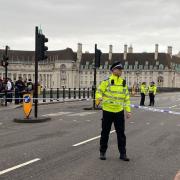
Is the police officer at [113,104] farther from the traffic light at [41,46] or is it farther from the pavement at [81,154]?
the traffic light at [41,46]

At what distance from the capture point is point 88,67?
6993 inches

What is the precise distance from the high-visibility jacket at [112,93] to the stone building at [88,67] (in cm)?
15799

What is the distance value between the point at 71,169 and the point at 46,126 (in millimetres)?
7256

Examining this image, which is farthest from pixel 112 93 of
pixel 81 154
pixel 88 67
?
pixel 88 67

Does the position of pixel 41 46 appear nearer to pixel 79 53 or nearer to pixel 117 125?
pixel 117 125

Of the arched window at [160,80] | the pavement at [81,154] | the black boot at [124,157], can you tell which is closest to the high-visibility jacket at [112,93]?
the black boot at [124,157]

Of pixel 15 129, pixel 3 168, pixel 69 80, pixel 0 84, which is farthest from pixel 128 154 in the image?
pixel 69 80

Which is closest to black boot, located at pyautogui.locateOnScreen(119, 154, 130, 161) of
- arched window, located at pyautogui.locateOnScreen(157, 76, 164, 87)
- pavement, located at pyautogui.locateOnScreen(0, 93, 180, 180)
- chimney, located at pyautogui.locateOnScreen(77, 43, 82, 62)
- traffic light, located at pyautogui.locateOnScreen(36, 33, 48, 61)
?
pavement, located at pyautogui.locateOnScreen(0, 93, 180, 180)

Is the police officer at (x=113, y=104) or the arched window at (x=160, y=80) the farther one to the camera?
the arched window at (x=160, y=80)

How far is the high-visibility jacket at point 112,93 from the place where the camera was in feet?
27.9

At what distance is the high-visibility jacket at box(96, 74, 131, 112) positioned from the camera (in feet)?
27.9

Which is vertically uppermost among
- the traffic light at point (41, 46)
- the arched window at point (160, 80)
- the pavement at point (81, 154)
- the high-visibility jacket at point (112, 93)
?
the traffic light at point (41, 46)

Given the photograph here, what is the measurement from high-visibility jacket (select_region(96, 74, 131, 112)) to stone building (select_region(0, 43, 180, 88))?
158m

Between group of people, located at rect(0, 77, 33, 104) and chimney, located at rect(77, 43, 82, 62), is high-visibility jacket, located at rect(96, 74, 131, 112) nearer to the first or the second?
group of people, located at rect(0, 77, 33, 104)
